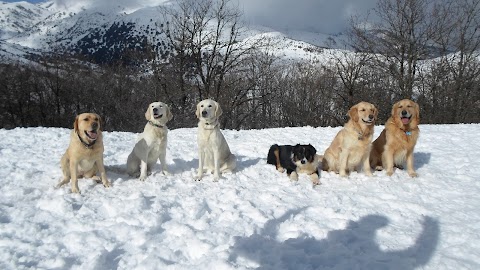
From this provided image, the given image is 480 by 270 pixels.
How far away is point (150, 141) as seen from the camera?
5359mm

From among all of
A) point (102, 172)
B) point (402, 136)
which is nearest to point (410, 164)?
point (402, 136)

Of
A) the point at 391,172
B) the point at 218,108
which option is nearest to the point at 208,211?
the point at 218,108

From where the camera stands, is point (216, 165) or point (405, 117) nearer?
point (216, 165)

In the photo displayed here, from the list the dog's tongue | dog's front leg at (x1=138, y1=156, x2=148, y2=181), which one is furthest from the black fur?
the dog's tongue

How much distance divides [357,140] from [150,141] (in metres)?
3.94

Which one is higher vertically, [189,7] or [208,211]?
[189,7]

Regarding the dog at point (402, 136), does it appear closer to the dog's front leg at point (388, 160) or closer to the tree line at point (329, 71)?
the dog's front leg at point (388, 160)

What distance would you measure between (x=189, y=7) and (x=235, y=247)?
23.5 meters

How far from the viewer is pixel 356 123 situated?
226 inches

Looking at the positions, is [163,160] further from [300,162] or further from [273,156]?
[300,162]

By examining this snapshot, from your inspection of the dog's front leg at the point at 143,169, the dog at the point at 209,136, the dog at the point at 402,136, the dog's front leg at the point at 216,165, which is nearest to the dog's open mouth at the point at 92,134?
the dog's front leg at the point at 143,169

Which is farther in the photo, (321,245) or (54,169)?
(54,169)

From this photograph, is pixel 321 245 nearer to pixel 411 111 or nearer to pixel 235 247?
pixel 235 247

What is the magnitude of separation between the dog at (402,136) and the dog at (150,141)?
4458 mm
